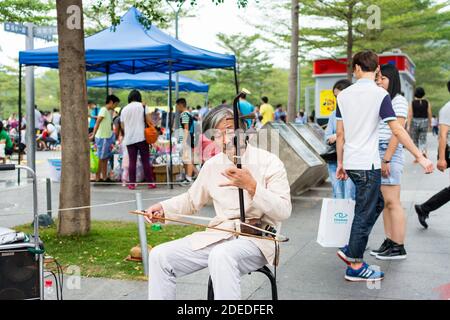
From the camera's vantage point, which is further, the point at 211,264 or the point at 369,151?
the point at 369,151

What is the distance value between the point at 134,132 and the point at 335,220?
6.35m

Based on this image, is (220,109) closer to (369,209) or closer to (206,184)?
(206,184)

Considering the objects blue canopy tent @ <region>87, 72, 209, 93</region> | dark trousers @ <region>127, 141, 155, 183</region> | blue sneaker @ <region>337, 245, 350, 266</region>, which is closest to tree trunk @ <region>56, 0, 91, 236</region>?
blue sneaker @ <region>337, 245, 350, 266</region>

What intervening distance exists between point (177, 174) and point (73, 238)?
600cm

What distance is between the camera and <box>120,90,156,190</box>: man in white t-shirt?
10.6 meters

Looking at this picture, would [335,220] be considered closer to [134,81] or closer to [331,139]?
[331,139]

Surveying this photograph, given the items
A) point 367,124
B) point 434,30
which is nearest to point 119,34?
point 367,124

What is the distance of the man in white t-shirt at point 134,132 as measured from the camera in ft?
34.9

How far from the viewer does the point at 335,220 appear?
16.3 ft

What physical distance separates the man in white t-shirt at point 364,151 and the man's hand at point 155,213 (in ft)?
6.31

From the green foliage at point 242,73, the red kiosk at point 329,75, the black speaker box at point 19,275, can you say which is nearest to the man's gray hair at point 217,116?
the black speaker box at point 19,275

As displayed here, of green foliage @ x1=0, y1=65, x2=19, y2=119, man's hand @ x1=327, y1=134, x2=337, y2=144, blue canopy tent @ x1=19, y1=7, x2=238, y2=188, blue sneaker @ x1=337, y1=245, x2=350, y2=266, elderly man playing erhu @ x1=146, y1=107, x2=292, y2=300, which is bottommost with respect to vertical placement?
blue sneaker @ x1=337, y1=245, x2=350, y2=266

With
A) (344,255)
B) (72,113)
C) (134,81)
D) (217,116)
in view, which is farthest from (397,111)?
(134,81)

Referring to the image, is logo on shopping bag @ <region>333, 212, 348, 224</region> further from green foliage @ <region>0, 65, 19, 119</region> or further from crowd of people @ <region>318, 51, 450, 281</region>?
green foliage @ <region>0, 65, 19, 119</region>
